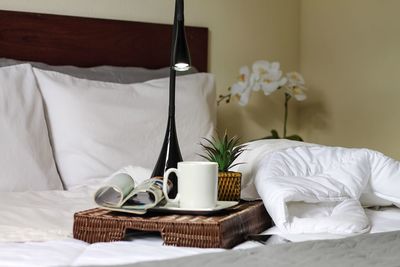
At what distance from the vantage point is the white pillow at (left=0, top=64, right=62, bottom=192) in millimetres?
1875

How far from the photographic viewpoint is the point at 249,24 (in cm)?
302

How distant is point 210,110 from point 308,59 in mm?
952

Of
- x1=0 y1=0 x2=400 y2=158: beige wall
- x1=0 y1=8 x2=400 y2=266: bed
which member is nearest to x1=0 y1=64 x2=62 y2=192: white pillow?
→ x1=0 y1=8 x2=400 y2=266: bed

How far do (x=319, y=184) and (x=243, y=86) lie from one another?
1406 millimetres

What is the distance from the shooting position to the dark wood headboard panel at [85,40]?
237 centimetres

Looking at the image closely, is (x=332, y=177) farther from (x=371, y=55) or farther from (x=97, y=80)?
(x=371, y=55)

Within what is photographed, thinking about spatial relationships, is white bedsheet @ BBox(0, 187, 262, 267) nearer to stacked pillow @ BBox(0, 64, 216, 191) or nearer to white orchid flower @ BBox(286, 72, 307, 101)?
stacked pillow @ BBox(0, 64, 216, 191)

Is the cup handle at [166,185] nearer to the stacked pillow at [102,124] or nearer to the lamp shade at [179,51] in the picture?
the lamp shade at [179,51]

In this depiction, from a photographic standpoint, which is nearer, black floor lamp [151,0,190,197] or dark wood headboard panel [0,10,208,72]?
black floor lamp [151,0,190,197]

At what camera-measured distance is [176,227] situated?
1.12 metres

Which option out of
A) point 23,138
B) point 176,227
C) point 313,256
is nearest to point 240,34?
point 23,138

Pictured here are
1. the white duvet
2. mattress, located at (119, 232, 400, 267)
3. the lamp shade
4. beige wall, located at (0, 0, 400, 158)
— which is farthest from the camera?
beige wall, located at (0, 0, 400, 158)

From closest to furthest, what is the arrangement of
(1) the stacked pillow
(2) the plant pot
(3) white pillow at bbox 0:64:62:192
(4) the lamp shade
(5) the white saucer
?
(5) the white saucer < (2) the plant pot < (4) the lamp shade < (3) white pillow at bbox 0:64:62:192 < (1) the stacked pillow

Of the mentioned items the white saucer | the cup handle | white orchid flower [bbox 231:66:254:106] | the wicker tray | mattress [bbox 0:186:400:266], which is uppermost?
white orchid flower [bbox 231:66:254:106]
